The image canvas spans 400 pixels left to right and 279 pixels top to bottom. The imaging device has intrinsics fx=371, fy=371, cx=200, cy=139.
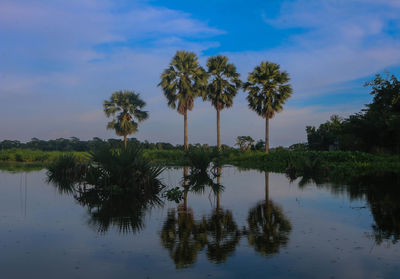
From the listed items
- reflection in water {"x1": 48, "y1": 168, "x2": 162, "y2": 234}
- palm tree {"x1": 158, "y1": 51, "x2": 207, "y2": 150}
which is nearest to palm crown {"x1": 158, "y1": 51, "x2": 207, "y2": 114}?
palm tree {"x1": 158, "y1": 51, "x2": 207, "y2": 150}

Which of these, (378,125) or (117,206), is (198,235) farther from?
(378,125)

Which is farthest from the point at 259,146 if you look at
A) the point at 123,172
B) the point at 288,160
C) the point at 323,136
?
the point at 123,172

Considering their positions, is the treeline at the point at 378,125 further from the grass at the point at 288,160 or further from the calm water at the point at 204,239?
the calm water at the point at 204,239

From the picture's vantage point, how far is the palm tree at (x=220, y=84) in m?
45.6

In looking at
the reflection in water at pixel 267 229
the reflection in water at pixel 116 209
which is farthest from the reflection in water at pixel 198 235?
the reflection in water at pixel 116 209

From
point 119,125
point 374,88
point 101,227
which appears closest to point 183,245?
point 101,227

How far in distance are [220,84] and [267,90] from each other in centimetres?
575

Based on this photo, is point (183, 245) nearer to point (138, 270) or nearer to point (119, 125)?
point (138, 270)

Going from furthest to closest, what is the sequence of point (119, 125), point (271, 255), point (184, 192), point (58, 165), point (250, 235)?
point (119, 125), point (58, 165), point (184, 192), point (250, 235), point (271, 255)

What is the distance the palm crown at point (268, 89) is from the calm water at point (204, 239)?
33.7m

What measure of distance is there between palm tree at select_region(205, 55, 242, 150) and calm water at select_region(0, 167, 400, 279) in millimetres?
34979

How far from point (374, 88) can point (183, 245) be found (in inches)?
1480

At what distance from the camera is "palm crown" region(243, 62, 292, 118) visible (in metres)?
44.5

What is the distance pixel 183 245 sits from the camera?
20.0 ft
